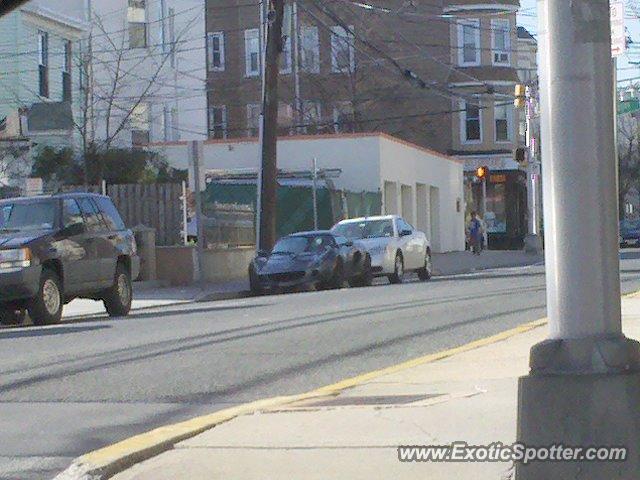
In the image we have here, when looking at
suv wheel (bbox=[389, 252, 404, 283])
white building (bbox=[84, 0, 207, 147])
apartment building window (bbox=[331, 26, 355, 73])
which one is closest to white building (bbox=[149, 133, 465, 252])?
white building (bbox=[84, 0, 207, 147])

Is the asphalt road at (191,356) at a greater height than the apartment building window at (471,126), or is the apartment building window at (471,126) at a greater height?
the apartment building window at (471,126)

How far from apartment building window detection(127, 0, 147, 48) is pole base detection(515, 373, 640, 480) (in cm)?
3797

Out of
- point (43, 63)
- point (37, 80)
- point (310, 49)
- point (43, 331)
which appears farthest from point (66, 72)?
point (43, 331)

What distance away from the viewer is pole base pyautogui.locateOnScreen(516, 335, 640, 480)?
5.64m

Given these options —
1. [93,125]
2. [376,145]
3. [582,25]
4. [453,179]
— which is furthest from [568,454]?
[453,179]

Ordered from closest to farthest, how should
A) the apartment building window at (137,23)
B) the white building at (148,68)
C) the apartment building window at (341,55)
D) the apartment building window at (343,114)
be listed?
the white building at (148,68) → the apartment building window at (137,23) → the apartment building window at (341,55) → the apartment building window at (343,114)

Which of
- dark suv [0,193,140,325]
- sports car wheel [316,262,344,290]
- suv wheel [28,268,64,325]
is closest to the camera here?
dark suv [0,193,140,325]

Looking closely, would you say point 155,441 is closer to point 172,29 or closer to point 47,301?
point 47,301

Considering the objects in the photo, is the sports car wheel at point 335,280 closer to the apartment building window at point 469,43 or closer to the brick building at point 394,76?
the brick building at point 394,76

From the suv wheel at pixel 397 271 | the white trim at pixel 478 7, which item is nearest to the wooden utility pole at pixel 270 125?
the suv wheel at pixel 397 271

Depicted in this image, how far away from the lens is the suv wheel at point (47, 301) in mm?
18844

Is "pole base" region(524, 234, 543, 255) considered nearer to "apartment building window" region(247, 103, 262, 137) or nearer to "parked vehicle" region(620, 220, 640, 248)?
→ "parked vehicle" region(620, 220, 640, 248)

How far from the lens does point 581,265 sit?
19.0ft

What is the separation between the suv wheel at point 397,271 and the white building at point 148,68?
957 cm
